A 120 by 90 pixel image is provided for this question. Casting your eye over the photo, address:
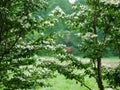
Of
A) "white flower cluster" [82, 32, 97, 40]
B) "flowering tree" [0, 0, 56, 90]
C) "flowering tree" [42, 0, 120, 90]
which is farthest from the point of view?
"flowering tree" [0, 0, 56, 90]

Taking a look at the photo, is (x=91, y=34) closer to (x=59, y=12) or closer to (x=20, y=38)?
(x=59, y=12)

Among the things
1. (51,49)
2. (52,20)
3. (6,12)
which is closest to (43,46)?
(51,49)

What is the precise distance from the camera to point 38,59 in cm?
1032

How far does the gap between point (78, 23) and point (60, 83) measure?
16.9 metres

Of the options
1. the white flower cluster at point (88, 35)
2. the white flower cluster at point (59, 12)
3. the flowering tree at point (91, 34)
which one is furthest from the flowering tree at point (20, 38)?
the white flower cluster at point (88, 35)

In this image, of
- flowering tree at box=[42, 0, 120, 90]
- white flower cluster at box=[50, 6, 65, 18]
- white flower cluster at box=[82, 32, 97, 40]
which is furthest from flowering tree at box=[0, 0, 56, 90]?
white flower cluster at box=[82, 32, 97, 40]

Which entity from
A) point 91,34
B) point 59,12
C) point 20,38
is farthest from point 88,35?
point 20,38

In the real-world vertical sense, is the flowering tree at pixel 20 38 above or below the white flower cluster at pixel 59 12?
below

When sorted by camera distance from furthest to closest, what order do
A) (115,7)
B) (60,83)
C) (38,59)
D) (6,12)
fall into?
(60,83) → (38,59) → (6,12) → (115,7)

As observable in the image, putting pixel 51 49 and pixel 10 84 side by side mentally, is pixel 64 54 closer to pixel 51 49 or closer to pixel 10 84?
pixel 51 49

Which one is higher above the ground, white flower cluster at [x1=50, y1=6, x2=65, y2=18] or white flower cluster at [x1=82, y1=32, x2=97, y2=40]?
white flower cluster at [x1=50, y1=6, x2=65, y2=18]

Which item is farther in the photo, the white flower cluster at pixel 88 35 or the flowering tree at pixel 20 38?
the flowering tree at pixel 20 38

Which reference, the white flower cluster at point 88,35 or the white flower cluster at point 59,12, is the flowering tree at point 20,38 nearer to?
the white flower cluster at point 59,12

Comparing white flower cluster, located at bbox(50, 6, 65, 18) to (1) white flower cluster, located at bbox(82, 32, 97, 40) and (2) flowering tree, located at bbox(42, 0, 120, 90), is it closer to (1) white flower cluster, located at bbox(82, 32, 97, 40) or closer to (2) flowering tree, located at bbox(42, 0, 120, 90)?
(2) flowering tree, located at bbox(42, 0, 120, 90)
